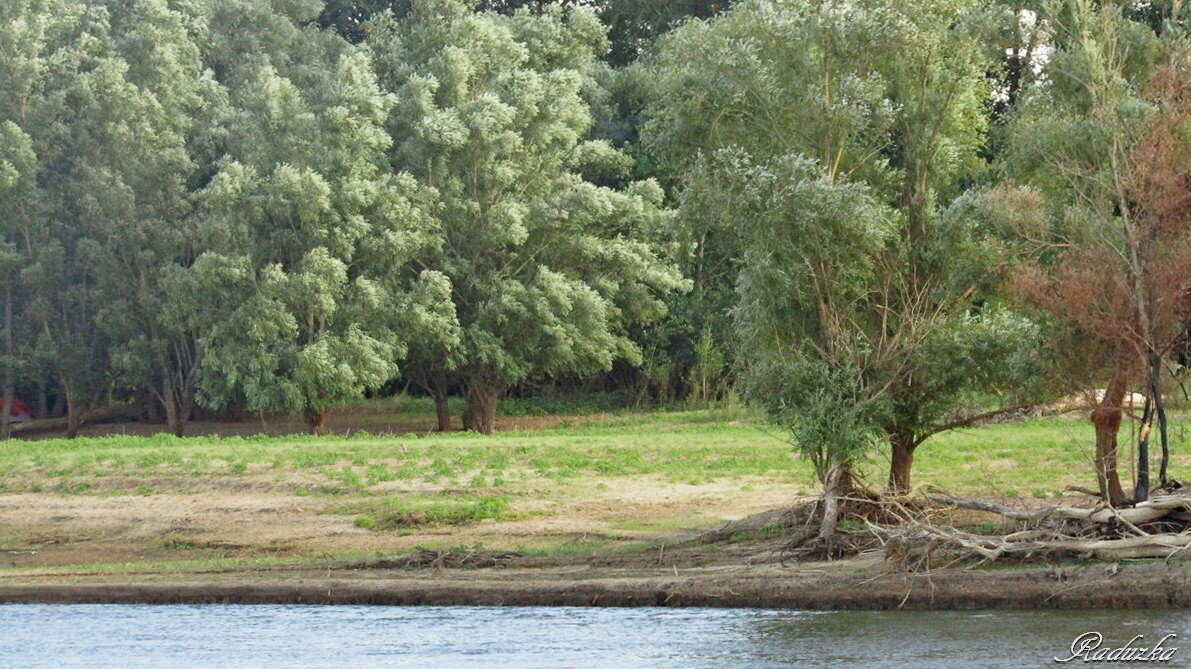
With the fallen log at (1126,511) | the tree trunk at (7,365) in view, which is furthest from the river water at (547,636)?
the tree trunk at (7,365)

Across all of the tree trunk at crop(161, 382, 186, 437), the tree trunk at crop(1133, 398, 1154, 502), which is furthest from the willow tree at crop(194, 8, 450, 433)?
the tree trunk at crop(1133, 398, 1154, 502)

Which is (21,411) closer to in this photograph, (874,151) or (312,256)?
(312,256)

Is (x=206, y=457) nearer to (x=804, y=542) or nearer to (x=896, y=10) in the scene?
(x=804, y=542)

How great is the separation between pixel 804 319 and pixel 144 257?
1015 inches

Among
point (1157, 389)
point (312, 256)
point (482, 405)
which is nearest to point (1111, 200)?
point (1157, 389)

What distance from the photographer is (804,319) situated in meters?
22.3

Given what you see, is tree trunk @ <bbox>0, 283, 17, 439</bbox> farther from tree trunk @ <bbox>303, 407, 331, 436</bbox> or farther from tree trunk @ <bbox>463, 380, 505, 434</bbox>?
tree trunk @ <bbox>463, 380, 505, 434</bbox>

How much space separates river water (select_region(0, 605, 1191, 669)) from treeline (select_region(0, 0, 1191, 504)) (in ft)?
10.1

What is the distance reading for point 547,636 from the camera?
756 inches

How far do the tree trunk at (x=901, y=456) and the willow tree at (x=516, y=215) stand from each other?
17.9m

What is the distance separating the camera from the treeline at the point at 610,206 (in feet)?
68.0

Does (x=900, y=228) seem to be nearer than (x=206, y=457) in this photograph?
Yes

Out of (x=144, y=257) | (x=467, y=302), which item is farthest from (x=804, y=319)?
(x=144, y=257)

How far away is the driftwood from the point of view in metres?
46.6
